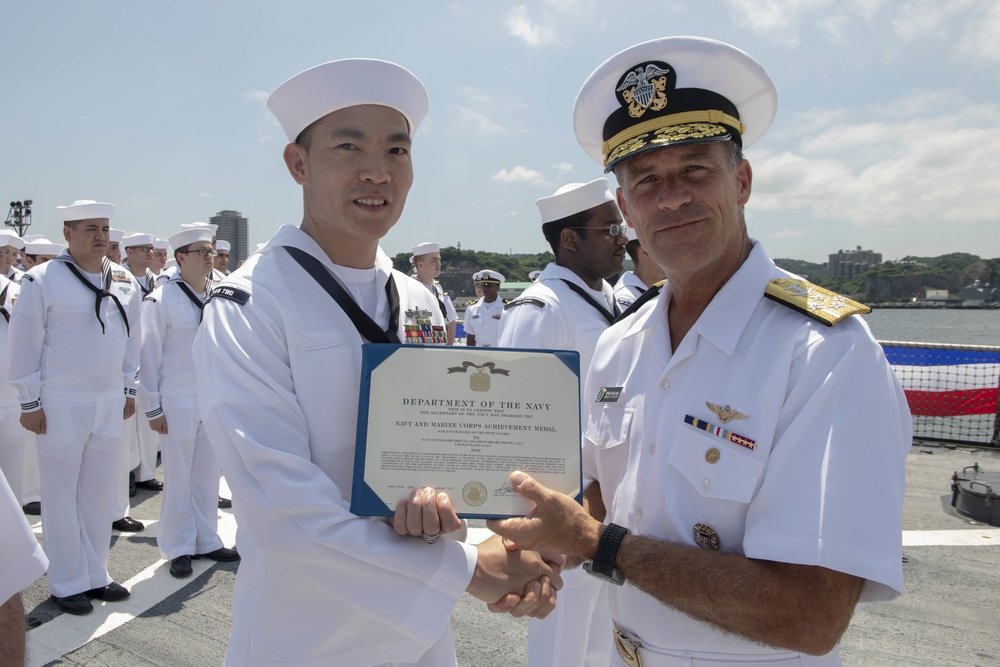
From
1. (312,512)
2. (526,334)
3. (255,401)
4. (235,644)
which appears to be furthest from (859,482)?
(526,334)

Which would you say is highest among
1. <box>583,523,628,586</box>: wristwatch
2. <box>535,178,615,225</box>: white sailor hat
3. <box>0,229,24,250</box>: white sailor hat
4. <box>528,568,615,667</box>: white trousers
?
<box>0,229,24,250</box>: white sailor hat

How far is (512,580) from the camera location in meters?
1.91

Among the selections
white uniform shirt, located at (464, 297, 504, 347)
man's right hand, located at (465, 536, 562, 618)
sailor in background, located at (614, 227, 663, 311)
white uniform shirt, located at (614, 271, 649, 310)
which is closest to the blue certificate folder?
man's right hand, located at (465, 536, 562, 618)

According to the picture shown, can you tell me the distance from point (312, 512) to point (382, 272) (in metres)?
0.97

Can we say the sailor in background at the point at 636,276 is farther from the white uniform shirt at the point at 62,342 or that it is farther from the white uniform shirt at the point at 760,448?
the white uniform shirt at the point at 62,342

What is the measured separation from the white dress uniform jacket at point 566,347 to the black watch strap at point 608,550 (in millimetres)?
1459

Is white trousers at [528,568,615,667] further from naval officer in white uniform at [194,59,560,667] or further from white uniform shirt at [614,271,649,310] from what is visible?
white uniform shirt at [614,271,649,310]

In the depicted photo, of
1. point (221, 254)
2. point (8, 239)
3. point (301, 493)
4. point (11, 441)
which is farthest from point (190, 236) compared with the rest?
point (8, 239)

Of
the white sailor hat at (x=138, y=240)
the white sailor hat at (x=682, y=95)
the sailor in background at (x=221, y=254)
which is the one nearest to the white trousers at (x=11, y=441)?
the sailor in background at (x=221, y=254)

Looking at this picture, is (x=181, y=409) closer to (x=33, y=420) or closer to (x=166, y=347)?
(x=166, y=347)

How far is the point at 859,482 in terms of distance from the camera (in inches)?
56.6

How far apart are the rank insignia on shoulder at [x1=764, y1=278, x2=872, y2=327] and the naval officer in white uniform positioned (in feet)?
3.52

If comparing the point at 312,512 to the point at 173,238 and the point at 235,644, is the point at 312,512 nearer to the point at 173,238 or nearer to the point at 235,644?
the point at 235,644

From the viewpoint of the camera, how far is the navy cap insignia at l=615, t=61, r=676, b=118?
1.93 m
